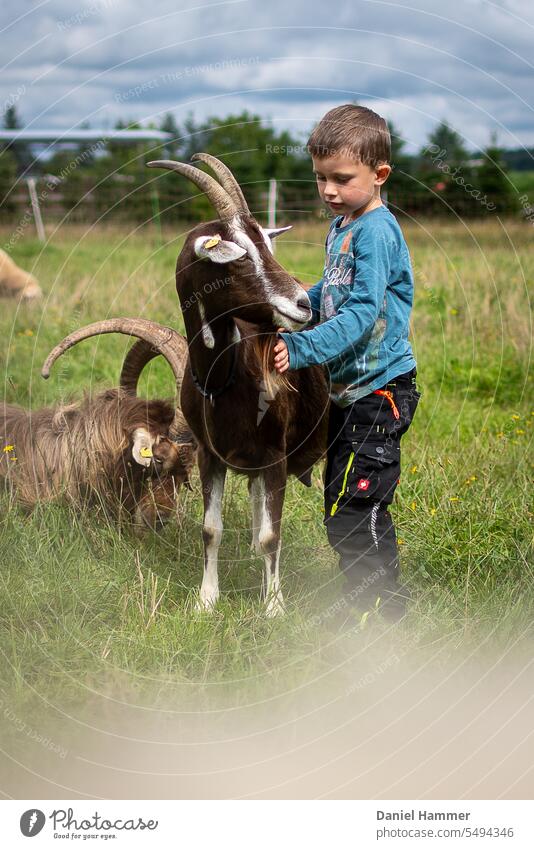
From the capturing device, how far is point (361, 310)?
3971mm

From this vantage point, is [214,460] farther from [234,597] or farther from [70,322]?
[70,322]

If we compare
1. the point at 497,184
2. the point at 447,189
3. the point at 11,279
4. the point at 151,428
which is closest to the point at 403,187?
the point at 447,189

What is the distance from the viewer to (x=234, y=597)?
5.02 metres

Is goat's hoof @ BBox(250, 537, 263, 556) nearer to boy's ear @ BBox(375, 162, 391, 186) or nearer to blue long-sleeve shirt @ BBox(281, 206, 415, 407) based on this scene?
blue long-sleeve shirt @ BBox(281, 206, 415, 407)

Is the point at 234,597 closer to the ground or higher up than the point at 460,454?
closer to the ground

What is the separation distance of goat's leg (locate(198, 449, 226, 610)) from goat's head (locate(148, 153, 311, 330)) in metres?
1.10

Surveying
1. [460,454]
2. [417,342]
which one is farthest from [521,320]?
[460,454]

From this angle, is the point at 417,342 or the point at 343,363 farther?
the point at 417,342

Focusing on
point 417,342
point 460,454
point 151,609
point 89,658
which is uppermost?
point 417,342

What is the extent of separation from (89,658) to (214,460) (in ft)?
Result: 3.89

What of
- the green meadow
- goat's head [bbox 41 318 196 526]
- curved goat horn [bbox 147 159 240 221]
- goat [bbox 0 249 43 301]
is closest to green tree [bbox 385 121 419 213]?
goat [bbox 0 249 43 301]

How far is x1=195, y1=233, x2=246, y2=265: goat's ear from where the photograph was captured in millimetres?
3745
